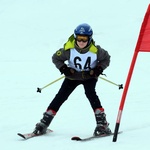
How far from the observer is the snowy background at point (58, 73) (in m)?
6.25

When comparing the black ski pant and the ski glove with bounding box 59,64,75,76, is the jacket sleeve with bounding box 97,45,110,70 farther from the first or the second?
the ski glove with bounding box 59,64,75,76

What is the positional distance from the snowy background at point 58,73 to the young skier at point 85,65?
0.36 metres

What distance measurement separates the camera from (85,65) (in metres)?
6.24

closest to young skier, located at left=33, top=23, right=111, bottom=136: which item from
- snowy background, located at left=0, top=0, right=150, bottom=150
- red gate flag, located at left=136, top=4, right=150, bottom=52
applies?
snowy background, located at left=0, top=0, right=150, bottom=150

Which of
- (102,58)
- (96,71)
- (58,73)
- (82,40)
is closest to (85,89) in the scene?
(96,71)

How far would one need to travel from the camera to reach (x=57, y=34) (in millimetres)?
19781

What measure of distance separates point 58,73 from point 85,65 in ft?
26.1

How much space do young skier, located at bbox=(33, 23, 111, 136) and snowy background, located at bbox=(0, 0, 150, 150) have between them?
0.36 meters

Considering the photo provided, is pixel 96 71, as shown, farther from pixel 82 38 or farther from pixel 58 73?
pixel 58 73

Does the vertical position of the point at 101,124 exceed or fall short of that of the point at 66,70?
it falls short

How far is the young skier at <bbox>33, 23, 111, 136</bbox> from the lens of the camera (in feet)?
20.1

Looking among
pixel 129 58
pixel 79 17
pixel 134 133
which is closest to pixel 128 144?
pixel 134 133

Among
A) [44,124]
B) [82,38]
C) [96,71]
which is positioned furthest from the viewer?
[44,124]

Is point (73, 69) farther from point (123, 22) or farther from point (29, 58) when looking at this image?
point (123, 22)
